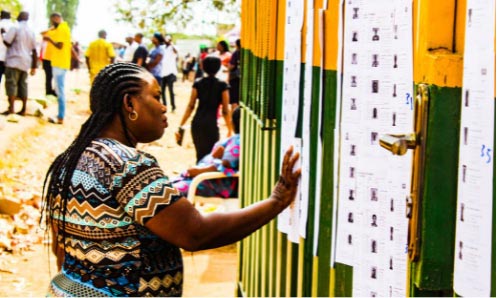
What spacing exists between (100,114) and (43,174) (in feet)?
26.6

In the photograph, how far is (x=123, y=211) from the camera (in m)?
2.52

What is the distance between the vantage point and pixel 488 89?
55.0 inches

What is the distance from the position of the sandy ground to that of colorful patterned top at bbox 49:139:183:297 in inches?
12.6

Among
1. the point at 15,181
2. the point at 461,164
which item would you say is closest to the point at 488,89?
the point at 461,164

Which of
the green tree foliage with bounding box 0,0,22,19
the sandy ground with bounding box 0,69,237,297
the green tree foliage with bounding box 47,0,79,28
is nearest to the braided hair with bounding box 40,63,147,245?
the sandy ground with bounding box 0,69,237,297

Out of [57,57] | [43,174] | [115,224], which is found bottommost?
A: [43,174]

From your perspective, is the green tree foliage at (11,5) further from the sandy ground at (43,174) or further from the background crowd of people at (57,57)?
the sandy ground at (43,174)

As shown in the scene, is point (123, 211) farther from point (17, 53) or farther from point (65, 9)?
point (65, 9)

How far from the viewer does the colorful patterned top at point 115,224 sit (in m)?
2.49

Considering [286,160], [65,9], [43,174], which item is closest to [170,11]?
[43,174]

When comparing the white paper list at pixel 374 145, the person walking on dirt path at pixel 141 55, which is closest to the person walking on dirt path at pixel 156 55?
the person walking on dirt path at pixel 141 55

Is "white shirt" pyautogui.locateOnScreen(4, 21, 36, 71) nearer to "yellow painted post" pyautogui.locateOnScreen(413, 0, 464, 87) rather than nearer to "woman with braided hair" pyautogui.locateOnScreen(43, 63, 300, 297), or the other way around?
"woman with braided hair" pyautogui.locateOnScreen(43, 63, 300, 297)

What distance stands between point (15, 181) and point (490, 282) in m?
8.74

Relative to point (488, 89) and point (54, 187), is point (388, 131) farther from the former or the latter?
point (54, 187)
